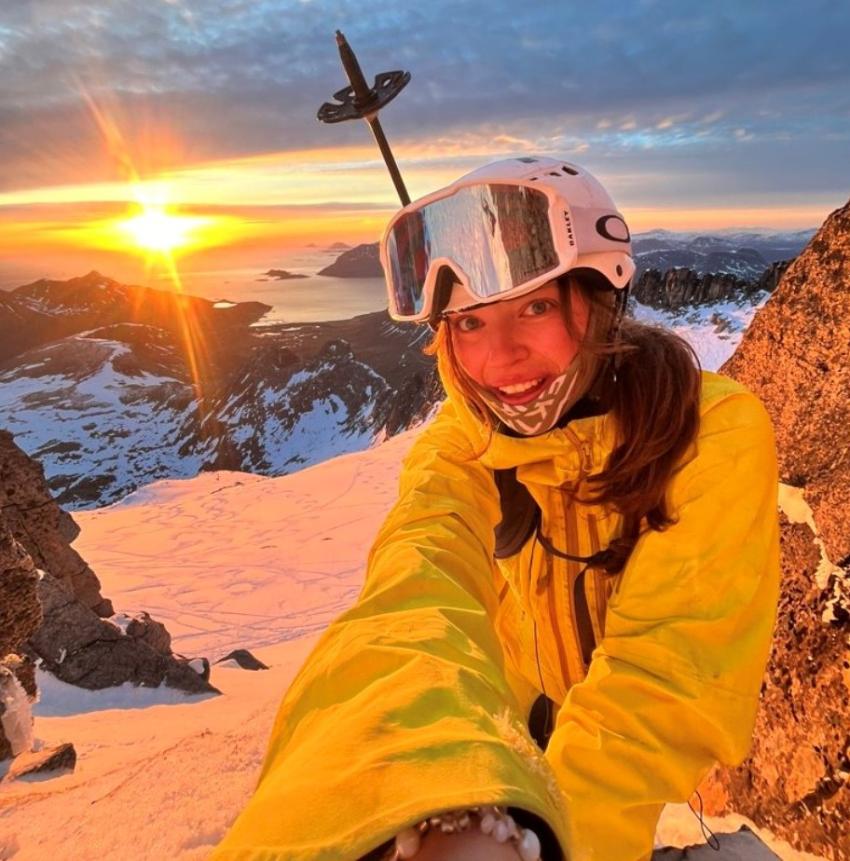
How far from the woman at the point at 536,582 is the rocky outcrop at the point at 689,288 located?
32.5 metres

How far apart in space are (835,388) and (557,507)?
6.75ft

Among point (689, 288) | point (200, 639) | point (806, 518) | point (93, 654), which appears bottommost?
point (200, 639)

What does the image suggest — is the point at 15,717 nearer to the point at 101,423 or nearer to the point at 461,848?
the point at 461,848

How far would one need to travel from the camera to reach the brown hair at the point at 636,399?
1881 mm

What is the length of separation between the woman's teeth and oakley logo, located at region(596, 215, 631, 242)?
1.99 feet

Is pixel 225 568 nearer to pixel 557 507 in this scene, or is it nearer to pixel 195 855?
pixel 195 855

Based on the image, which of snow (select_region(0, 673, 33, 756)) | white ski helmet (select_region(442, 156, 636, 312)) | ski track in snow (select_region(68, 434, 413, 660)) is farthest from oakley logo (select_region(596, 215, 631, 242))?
ski track in snow (select_region(68, 434, 413, 660))

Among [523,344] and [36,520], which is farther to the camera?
[36,520]

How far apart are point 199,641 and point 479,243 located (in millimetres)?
16104

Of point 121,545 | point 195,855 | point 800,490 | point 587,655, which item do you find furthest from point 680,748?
point 121,545

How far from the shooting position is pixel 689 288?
1566 inches

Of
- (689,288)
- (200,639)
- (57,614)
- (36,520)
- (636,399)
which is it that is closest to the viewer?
(636,399)

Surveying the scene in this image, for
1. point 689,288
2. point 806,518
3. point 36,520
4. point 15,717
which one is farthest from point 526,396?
point 689,288

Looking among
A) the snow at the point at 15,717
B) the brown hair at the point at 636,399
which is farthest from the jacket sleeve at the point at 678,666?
the snow at the point at 15,717
